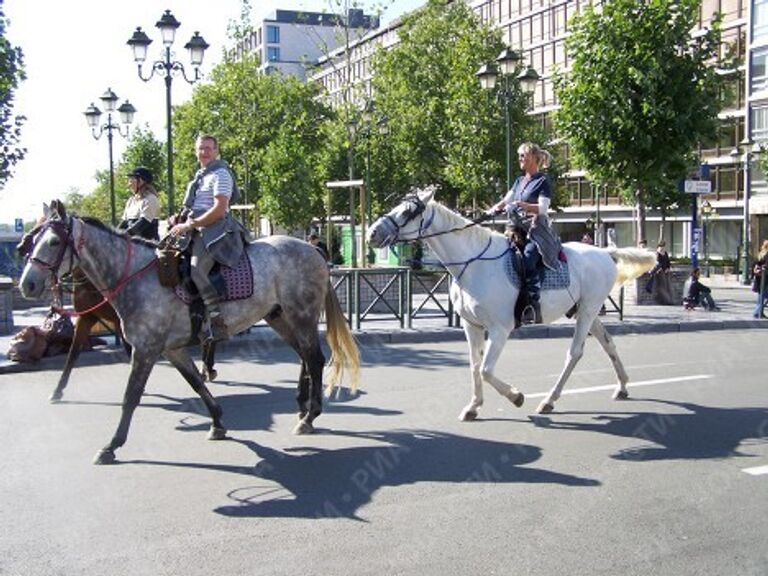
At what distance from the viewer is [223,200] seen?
7.19 m

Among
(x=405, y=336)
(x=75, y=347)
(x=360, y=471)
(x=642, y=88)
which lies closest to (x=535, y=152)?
(x=360, y=471)

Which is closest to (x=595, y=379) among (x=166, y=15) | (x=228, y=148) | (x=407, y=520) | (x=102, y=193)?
(x=407, y=520)

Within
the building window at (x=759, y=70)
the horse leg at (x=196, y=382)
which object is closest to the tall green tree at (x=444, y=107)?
the building window at (x=759, y=70)

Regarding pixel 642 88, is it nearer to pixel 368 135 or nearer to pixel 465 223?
pixel 465 223

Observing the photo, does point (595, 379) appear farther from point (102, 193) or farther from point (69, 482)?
point (102, 193)

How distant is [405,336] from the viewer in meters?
15.1

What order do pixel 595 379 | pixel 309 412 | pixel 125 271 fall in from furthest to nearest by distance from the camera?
pixel 595 379, pixel 309 412, pixel 125 271

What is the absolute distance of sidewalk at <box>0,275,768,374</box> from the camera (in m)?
12.6

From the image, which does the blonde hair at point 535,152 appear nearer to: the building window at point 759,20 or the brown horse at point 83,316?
the brown horse at point 83,316

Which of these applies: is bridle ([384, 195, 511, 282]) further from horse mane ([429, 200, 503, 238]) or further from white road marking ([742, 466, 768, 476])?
white road marking ([742, 466, 768, 476])

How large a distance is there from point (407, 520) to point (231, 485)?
1558 millimetres

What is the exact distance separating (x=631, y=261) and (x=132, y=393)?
5864 mm

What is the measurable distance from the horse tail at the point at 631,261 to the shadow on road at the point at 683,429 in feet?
5.51

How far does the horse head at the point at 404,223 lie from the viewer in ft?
25.0
